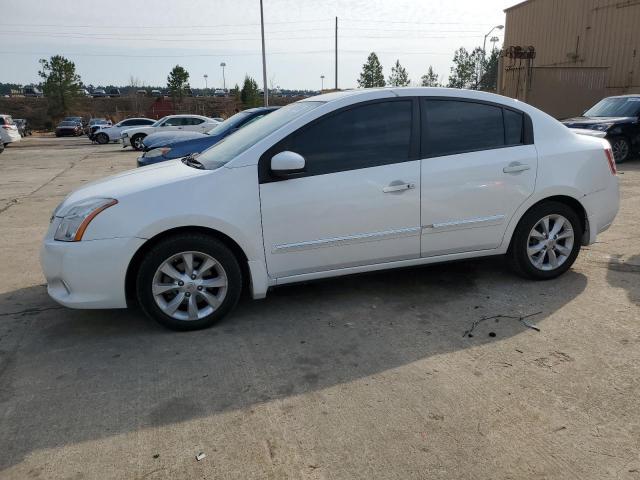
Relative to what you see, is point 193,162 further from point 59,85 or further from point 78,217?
point 59,85

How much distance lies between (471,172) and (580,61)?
2343 centimetres

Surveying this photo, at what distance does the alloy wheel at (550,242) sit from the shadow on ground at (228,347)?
203 millimetres

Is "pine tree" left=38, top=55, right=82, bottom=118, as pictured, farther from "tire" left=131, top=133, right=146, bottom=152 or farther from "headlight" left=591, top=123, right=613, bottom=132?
"headlight" left=591, top=123, right=613, bottom=132

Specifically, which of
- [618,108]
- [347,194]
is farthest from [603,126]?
[347,194]

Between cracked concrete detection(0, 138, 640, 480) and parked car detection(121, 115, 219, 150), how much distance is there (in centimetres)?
1830

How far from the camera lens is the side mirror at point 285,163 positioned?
3686 mm

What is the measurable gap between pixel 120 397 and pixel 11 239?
4.74 m

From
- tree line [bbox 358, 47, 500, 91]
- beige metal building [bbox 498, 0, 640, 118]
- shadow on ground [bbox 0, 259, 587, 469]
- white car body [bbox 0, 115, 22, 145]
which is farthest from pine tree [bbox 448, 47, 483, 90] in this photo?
shadow on ground [bbox 0, 259, 587, 469]

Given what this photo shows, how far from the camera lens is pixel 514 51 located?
22312mm

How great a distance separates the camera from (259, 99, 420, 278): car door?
381 centimetres

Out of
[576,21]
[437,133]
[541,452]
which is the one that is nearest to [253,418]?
[541,452]

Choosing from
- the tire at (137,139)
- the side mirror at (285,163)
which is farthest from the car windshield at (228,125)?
the tire at (137,139)

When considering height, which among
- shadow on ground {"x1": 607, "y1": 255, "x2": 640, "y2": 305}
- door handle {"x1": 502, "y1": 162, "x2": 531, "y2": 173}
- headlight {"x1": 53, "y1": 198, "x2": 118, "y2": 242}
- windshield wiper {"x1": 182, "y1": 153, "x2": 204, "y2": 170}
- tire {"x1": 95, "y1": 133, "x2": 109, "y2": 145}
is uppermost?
windshield wiper {"x1": 182, "y1": 153, "x2": 204, "y2": 170}

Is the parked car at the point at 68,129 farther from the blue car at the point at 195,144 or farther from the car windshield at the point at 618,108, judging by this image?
the car windshield at the point at 618,108
